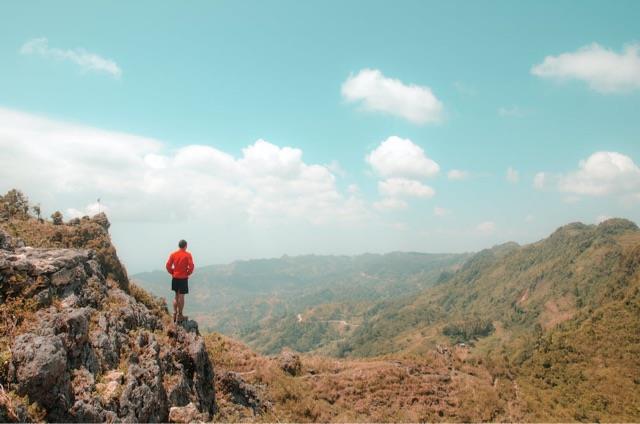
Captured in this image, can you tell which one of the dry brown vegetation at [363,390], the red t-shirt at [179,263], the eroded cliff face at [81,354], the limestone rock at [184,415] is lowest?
the dry brown vegetation at [363,390]

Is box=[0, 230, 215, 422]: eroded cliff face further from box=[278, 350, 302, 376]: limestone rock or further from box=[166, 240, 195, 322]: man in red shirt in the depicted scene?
box=[278, 350, 302, 376]: limestone rock

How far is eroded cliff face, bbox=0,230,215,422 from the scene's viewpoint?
10.2 m

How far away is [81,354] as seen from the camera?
12.7 metres

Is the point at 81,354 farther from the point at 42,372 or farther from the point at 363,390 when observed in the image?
the point at 363,390

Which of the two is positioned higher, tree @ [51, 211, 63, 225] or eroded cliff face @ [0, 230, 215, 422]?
tree @ [51, 211, 63, 225]

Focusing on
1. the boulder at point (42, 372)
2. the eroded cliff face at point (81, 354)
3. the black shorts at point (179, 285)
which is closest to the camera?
the boulder at point (42, 372)

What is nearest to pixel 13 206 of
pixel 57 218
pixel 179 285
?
pixel 57 218

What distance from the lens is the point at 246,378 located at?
1086 inches

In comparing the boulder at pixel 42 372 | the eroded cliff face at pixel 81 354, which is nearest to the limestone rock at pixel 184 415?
the eroded cliff face at pixel 81 354

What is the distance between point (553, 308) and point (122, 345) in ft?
712

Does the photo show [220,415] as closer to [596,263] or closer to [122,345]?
[122,345]

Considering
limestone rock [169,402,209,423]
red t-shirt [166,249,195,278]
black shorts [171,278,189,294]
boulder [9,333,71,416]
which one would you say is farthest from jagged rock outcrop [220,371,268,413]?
boulder [9,333,71,416]

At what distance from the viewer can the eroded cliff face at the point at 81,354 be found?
1023cm

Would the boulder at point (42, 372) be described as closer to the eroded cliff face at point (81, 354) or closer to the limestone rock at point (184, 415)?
the eroded cliff face at point (81, 354)
